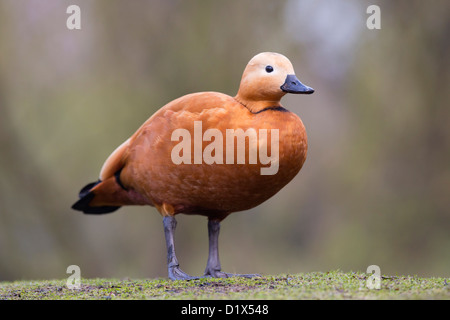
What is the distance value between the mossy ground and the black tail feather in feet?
2.94

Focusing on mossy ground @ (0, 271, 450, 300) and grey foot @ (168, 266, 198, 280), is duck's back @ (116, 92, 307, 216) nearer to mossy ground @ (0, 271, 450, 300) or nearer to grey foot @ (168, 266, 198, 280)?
grey foot @ (168, 266, 198, 280)

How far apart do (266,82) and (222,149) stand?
1.93 feet

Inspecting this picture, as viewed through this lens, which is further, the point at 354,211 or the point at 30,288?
the point at 354,211

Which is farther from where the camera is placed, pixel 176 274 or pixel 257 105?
pixel 176 274

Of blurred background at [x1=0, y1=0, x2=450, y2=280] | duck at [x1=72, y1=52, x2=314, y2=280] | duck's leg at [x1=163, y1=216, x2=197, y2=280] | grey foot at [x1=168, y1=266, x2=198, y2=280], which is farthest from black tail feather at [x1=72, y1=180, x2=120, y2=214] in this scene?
blurred background at [x1=0, y1=0, x2=450, y2=280]

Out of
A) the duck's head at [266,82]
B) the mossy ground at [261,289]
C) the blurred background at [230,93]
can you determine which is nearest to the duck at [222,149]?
the duck's head at [266,82]

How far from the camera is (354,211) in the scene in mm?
8594

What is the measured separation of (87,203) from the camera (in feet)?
17.2

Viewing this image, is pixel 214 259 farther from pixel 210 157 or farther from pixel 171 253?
pixel 210 157

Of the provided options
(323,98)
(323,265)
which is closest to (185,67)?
(323,98)

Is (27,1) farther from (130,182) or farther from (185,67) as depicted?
(130,182)

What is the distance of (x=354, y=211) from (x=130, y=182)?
464cm

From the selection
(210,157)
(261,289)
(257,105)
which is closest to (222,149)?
(210,157)

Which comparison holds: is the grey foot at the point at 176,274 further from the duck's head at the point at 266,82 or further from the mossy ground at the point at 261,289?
the duck's head at the point at 266,82
